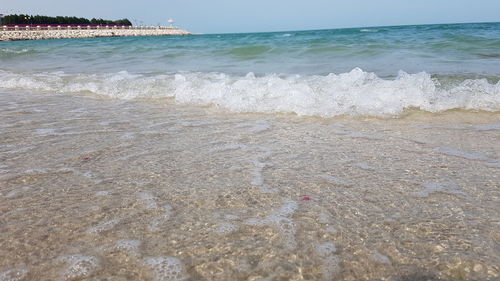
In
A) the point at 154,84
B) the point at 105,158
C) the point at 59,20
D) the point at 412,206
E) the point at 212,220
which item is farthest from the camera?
the point at 59,20

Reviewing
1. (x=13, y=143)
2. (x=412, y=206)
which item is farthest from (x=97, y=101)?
(x=412, y=206)

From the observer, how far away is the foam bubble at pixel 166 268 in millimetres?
1390

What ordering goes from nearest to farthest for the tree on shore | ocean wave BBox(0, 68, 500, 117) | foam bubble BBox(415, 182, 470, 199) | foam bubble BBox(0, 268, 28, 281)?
foam bubble BBox(0, 268, 28, 281) → foam bubble BBox(415, 182, 470, 199) → ocean wave BBox(0, 68, 500, 117) → the tree on shore

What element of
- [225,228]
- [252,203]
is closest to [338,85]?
[252,203]

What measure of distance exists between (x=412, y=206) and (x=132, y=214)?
1476 mm

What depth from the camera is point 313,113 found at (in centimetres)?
428

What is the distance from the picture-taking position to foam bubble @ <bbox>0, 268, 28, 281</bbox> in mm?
1371

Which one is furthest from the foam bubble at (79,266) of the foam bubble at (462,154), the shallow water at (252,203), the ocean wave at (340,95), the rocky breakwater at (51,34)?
the rocky breakwater at (51,34)

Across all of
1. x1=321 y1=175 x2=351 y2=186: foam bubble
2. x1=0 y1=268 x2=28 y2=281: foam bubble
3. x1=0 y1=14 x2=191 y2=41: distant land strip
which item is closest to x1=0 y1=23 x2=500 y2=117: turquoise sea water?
x1=321 y1=175 x2=351 y2=186: foam bubble

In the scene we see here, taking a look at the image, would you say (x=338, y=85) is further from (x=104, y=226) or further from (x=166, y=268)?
(x=166, y=268)

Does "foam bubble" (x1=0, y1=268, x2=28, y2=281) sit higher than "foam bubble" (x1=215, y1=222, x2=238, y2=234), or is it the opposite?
"foam bubble" (x1=215, y1=222, x2=238, y2=234)

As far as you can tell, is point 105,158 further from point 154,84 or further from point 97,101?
point 154,84

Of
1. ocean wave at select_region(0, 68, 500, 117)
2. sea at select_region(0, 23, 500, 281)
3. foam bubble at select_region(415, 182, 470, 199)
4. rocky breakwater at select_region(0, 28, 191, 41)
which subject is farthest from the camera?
rocky breakwater at select_region(0, 28, 191, 41)

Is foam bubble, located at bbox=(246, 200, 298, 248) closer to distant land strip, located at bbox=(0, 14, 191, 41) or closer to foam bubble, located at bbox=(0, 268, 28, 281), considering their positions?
foam bubble, located at bbox=(0, 268, 28, 281)
